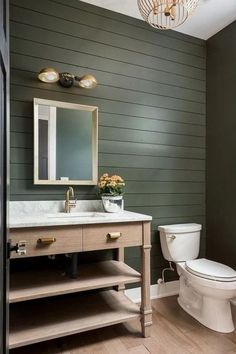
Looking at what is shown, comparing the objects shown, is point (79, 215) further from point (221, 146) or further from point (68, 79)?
point (221, 146)

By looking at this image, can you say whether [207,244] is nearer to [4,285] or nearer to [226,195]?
[226,195]

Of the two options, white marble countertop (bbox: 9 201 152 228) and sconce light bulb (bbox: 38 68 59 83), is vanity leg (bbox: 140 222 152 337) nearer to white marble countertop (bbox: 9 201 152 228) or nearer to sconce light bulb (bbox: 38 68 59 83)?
white marble countertop (bbox: 9 201 152 228)

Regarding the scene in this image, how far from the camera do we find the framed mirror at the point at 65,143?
1.97 meters

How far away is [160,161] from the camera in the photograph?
2.46 meters

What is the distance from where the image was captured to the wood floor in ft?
5.39

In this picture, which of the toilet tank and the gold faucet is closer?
the gold faucet

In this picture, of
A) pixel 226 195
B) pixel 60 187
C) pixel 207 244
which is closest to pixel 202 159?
pixel 226 195

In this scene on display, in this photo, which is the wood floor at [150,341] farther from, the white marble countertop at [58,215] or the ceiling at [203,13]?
the ceiling at [203,13]

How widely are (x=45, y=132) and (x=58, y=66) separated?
1.87 ft

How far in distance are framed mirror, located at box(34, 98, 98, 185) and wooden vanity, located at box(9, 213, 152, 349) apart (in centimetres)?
56

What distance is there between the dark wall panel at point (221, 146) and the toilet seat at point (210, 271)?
0.44 metres

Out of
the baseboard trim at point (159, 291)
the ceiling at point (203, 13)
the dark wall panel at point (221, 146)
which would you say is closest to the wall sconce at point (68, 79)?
the ceiling at point (203, 13)

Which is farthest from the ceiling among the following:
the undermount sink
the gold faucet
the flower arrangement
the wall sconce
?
the undermount sink

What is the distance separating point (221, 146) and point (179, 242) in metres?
1.05
